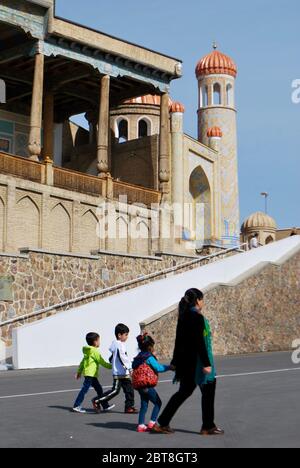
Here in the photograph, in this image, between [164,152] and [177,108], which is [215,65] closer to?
[177,108]

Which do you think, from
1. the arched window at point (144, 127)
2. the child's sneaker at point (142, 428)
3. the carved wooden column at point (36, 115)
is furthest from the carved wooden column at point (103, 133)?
the child's sneaker at point (142, 428)

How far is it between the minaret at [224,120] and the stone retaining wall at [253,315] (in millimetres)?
16917

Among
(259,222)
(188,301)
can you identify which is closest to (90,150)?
(259,222)

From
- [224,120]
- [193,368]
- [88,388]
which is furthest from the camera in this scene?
[224,120]

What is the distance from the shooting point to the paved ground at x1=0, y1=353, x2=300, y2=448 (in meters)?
7.12

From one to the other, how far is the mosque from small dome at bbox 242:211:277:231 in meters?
16.4

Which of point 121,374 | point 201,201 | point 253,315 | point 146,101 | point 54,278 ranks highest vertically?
point 146,101

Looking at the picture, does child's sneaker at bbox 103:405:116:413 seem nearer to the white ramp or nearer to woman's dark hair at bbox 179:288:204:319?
woman's dark hair at bbox 179:288:204:319

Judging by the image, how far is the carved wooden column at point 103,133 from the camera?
29.2 meters

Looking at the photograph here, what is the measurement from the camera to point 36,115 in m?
27.3

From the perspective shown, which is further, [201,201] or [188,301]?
[201,201]

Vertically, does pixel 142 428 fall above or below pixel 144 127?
below

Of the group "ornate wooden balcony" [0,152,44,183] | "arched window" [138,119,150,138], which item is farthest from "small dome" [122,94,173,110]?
"ornate wooden balcony" [0,152,44,183]

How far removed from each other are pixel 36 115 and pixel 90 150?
37.3 ft
